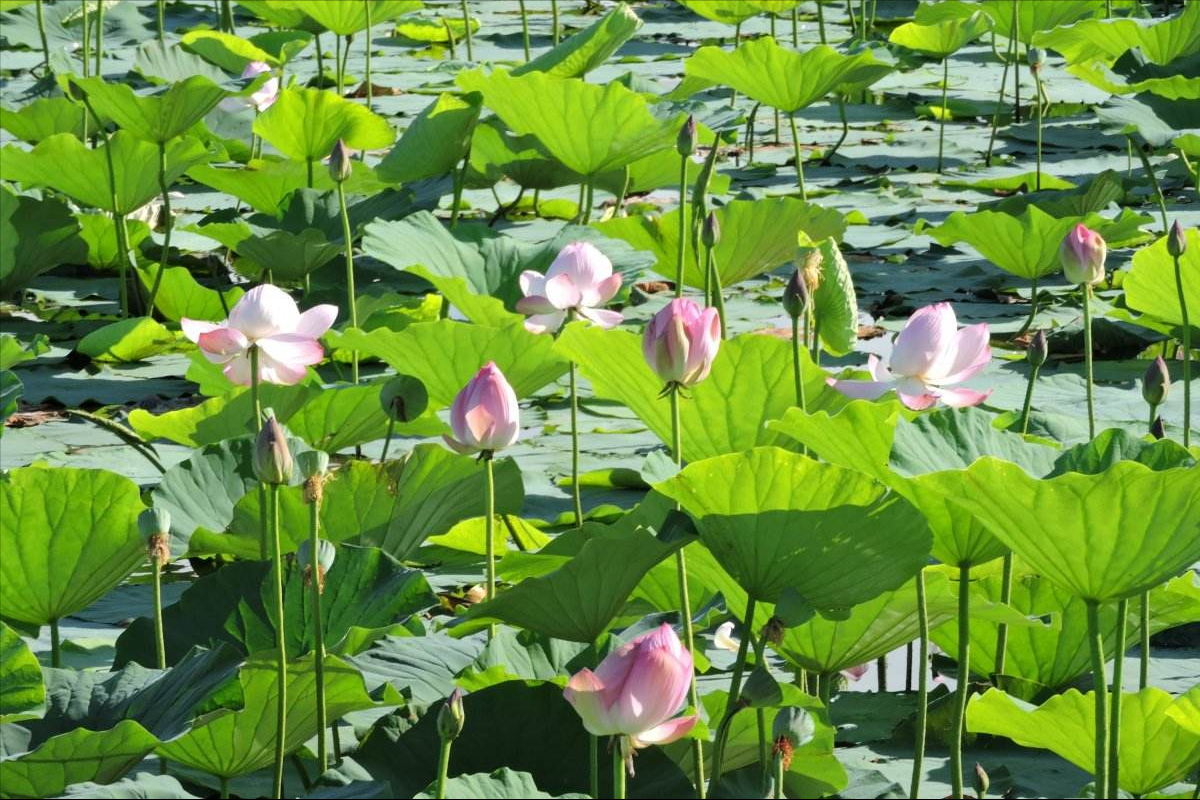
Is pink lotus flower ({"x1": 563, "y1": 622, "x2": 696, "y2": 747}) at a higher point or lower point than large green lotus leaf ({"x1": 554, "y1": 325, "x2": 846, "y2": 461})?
higher

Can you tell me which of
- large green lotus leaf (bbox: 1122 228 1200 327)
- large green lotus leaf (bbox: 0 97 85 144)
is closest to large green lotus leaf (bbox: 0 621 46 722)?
large green lotus leaf (bbox: 1122 228 1200 327)

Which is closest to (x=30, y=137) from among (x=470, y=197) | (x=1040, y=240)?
(x=470, y=197)

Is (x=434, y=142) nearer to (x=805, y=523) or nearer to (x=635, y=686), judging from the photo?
(x=805, y=523)

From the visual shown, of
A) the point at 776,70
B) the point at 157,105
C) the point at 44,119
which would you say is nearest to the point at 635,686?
the point at 157,105

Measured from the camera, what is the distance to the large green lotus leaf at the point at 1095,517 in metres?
1.17

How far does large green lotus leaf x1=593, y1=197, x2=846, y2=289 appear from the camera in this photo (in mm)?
2783

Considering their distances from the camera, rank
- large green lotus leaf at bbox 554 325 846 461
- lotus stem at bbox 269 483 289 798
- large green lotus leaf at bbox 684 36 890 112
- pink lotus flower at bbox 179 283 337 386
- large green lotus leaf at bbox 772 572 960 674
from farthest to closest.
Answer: large green lotus leaf at bbox 684 36 890 112 → pink lotus flower at bbox 179 283 337 386 → large green lotus leaf at bbox 554 325 846 461 → large green lotus leaf at bbox 772 572 960 674 → lotus stem at bbox 269 483 289 798

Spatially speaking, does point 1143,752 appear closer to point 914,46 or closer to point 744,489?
point 744,489

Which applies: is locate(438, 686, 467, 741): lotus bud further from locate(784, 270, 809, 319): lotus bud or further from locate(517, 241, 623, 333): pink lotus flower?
locate(517, 241, 623, 333): pink lotus flower

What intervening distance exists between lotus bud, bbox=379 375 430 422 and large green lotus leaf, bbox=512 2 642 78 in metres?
1.75

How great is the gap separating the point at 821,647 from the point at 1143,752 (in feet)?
0.98

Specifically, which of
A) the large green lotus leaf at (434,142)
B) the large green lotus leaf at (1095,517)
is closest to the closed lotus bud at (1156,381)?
the large green lotus leaf at (1095,517)

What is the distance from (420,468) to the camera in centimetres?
195

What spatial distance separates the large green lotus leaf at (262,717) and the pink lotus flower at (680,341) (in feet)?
1.13
